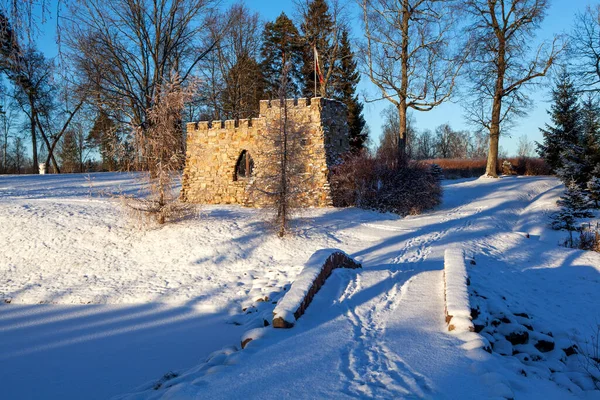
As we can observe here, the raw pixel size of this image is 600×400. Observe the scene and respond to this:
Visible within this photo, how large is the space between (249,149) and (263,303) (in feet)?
36.4

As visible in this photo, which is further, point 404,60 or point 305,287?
point 404,60


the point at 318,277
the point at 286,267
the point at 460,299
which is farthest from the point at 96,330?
the point at 460,299

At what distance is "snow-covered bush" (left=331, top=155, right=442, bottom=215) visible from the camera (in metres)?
17.1

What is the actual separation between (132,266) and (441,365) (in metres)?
8.93

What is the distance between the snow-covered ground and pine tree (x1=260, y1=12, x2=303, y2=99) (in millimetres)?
16720

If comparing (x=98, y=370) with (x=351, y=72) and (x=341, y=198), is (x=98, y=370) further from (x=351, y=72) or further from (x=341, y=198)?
(x=351, y=72)

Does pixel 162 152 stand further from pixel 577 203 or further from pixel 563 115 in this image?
pixel 563 115

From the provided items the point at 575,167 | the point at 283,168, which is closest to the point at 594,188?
the point at 575,167

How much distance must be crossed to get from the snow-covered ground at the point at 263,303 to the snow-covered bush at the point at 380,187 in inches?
33.9

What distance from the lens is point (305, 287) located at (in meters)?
6.20

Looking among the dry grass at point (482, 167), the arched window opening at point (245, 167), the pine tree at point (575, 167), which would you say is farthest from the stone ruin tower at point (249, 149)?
the dry grass at point (482, 167)

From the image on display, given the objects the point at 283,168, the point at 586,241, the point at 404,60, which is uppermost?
the point at 404,60

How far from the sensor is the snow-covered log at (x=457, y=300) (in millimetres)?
5199

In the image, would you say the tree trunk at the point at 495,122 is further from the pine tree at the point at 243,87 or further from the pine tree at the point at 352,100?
the pine tree at the point at 243,87
